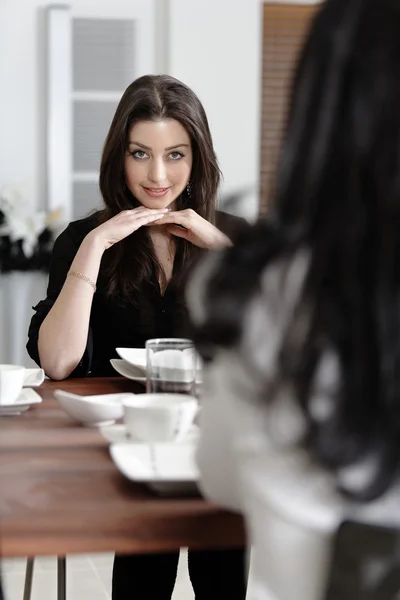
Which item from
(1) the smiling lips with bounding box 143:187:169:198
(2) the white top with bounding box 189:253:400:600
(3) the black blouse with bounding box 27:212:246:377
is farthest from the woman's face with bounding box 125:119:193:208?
(2) the white top with bounding box 189:253:400:600

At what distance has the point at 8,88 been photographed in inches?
155

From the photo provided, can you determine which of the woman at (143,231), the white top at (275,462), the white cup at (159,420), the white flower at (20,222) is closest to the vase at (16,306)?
the white flower at (20,222)

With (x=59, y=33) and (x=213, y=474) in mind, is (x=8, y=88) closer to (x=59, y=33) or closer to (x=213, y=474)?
(x=59, y=33)

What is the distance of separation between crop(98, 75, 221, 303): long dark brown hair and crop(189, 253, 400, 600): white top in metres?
1.48

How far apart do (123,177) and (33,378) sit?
2.33ft

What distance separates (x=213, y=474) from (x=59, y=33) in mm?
3230

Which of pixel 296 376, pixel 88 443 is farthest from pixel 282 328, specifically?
Answer: pixel 88 443

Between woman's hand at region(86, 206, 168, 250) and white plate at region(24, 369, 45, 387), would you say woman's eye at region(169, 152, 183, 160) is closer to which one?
woman's hand at region(86, 206, 168, 250)

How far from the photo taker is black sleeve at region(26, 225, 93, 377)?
2197 mm

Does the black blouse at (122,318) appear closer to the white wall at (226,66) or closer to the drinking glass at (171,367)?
the drinking glass at (171,367)

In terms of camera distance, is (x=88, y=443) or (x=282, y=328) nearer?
(x=282, y=328)

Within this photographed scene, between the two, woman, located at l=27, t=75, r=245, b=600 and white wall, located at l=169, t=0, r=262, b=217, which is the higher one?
white wall, located at l=169, t=0, r=262, b=217

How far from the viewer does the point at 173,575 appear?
2133 mm

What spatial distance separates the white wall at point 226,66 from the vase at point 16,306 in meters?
0.89
